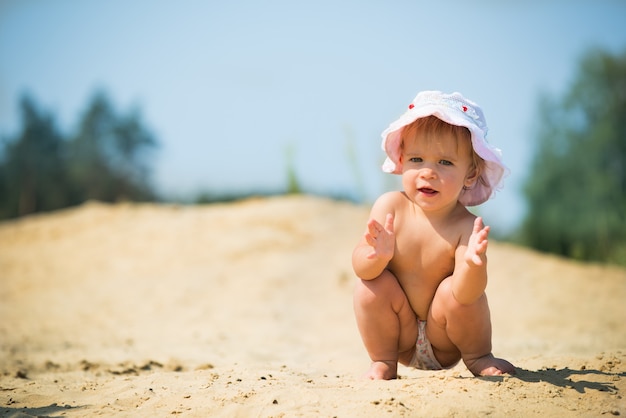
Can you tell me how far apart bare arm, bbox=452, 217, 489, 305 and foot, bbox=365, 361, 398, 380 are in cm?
52

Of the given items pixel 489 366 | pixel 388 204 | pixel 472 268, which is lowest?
pixel 489 366

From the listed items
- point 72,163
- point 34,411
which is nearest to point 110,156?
point 72,163

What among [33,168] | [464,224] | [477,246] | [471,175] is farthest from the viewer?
[33,168]

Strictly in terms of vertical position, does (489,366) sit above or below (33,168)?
below

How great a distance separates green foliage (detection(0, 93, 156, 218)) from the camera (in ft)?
52.7

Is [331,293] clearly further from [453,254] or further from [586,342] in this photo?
[453,254]

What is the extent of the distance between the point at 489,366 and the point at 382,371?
20.1 inches

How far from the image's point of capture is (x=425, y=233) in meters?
3.02

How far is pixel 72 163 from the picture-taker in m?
16.2

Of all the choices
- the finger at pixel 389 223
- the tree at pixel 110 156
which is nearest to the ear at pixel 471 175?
the finger at pixel 389 223

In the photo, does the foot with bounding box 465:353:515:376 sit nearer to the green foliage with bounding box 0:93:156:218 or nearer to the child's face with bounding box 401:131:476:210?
the child's face with bounding box 401:131:476:210

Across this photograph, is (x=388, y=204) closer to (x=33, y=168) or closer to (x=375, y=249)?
(x=375, y=249)

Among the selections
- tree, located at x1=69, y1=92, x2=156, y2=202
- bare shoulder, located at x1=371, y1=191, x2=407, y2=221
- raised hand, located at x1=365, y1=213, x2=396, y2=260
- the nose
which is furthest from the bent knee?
tree, located at x1=69, y1=92, x2=156, y2=202

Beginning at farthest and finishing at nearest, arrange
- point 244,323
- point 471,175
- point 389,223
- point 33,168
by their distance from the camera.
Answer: point 33,168
point 244,323
point 471,175
point 389,223
